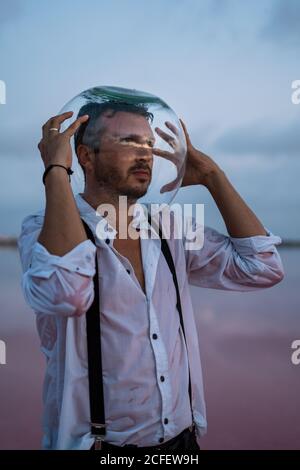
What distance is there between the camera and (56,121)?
1.63 metres

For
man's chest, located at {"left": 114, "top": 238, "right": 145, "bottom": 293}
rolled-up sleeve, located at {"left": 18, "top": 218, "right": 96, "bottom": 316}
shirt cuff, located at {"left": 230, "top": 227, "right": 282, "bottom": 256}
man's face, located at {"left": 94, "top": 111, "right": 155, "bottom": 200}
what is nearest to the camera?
rolled-up sleeve, located at {"left": 18, "top": 218, "right": 96, "bottom": 316}

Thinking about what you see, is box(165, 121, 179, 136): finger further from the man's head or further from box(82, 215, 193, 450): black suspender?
box(82, 215, 193, 450): black suspender

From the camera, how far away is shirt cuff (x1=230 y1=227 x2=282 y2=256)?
182 cm

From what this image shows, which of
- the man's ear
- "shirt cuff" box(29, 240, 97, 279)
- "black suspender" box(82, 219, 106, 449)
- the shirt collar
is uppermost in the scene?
the man's ear

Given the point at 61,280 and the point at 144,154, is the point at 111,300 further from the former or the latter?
the point at 144,154

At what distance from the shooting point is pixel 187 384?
1.62m

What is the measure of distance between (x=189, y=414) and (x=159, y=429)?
11 centimetres

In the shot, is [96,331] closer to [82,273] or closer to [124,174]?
[82,273]

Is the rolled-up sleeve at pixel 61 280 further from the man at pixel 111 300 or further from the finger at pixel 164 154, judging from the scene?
the finger at pixel 164 154

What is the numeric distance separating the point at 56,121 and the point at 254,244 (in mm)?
629

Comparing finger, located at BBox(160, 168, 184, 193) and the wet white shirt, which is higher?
finger, located at BBox(160, 168, 184, 193)

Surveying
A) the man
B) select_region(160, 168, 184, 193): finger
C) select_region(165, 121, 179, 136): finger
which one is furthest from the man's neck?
select_region(165, 121, 179, 136): finger

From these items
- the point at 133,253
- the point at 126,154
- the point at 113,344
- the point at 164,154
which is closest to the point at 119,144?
the point at 126,154
